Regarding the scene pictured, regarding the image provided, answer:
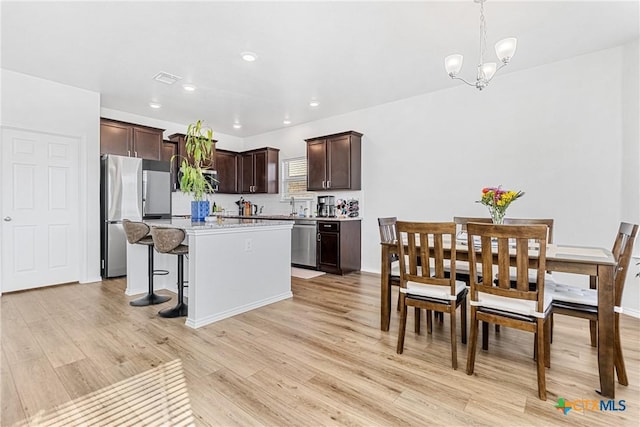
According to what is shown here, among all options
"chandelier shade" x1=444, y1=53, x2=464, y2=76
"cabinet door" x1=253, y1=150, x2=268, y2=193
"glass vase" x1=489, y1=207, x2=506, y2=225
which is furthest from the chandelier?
"cabinet door" x1=253, y1=150, x2=268, y2=193

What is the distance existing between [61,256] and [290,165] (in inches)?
164

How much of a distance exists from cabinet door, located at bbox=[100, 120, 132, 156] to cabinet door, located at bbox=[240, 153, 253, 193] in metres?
2.43

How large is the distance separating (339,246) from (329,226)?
0.38 metres

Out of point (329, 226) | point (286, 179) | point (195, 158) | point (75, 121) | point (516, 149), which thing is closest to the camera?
point (195, 158)

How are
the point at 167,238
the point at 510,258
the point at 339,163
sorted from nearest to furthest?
the point at 510,258, the point at 167,238, the point at 339,163

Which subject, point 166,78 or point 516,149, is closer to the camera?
point 516,149

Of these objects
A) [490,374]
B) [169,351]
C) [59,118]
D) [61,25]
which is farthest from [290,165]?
[490,374]

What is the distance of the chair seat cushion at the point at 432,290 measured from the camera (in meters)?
2.23

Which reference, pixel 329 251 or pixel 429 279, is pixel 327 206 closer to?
pixel 329 251

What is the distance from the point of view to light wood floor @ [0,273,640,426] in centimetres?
165

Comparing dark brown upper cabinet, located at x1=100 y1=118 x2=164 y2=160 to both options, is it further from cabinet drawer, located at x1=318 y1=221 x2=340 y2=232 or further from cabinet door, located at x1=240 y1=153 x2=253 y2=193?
cabinet drawer, located at x1=318 y1=221 x2=340 y2=232

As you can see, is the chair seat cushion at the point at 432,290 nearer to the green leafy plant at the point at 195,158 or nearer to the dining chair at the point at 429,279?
the dining chair at the point at 429,279

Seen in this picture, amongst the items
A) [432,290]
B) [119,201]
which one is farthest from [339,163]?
[119,201]

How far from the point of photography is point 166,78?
4.04 metres
